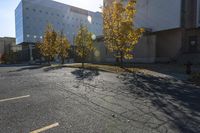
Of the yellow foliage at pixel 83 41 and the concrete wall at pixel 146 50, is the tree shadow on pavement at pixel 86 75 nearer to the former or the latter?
the yellow foliage at pixel 83 41

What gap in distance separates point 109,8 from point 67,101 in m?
15.8

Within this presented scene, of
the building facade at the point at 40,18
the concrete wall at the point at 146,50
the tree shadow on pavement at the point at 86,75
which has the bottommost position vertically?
the tree shadow on pavement at the point at 86,75

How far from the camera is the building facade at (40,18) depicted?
245ft

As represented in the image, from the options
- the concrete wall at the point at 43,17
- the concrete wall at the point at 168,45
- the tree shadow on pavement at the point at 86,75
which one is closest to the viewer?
the tree shadow on pavement at the point at 86,75

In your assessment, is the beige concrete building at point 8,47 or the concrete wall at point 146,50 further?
the beige concrete building at point 8,47

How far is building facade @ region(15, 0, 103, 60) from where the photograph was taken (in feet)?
245

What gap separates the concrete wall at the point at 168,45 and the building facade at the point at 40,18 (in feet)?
147

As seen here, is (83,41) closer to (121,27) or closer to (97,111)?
(121,27)

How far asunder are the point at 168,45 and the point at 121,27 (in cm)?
1470

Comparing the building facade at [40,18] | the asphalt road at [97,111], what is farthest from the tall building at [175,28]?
the building facade at [40,18]

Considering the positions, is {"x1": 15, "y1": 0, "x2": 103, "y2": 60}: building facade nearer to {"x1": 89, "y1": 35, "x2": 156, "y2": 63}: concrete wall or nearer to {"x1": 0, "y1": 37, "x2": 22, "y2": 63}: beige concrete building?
{"x1": 0, "y1": 37, "x2": 22, "y2": 63}: beige concrete building

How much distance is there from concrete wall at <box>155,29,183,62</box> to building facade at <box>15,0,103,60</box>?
44.7 metres

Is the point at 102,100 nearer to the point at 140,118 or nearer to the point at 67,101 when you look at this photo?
the point at 67,101

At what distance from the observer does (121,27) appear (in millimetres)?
18828
